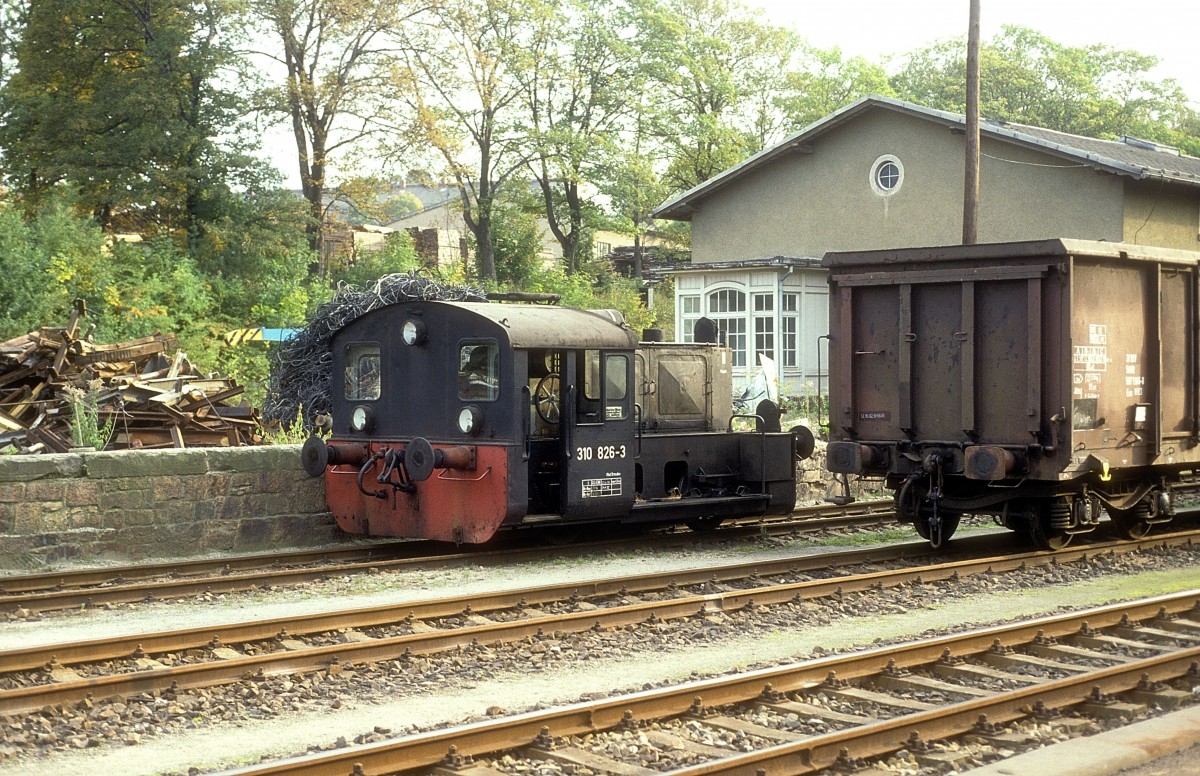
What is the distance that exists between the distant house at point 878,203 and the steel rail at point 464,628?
14.7 metres

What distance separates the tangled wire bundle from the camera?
1742 centimetres

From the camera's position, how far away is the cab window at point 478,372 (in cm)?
1186

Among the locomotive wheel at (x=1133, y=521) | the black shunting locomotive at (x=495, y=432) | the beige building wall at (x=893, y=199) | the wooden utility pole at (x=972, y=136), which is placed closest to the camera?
the black shunting locomotive at (x=495, y=432)

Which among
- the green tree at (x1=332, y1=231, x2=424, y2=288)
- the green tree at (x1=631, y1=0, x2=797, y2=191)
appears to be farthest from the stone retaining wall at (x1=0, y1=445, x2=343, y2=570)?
the green tree at (x1=631, y1=0, x2=797, y2=191)

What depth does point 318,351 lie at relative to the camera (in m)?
18.2

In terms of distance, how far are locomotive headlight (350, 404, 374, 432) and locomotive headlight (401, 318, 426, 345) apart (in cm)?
93

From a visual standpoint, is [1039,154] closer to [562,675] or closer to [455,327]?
[455,327]

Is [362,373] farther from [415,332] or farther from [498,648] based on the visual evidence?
[498,648]

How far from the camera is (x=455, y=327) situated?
1218cm

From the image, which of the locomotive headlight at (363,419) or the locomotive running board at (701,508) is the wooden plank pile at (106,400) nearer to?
the locomotive headlight at (363,419)

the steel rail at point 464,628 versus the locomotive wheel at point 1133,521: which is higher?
the locomotive wheel at point 1133,521

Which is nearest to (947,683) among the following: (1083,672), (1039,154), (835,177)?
(1083,672)

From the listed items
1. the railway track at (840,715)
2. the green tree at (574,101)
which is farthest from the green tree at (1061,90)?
the railway track at (840,715)

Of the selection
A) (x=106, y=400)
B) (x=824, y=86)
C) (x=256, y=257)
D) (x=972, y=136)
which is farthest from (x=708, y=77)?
(x=106, y=400)
